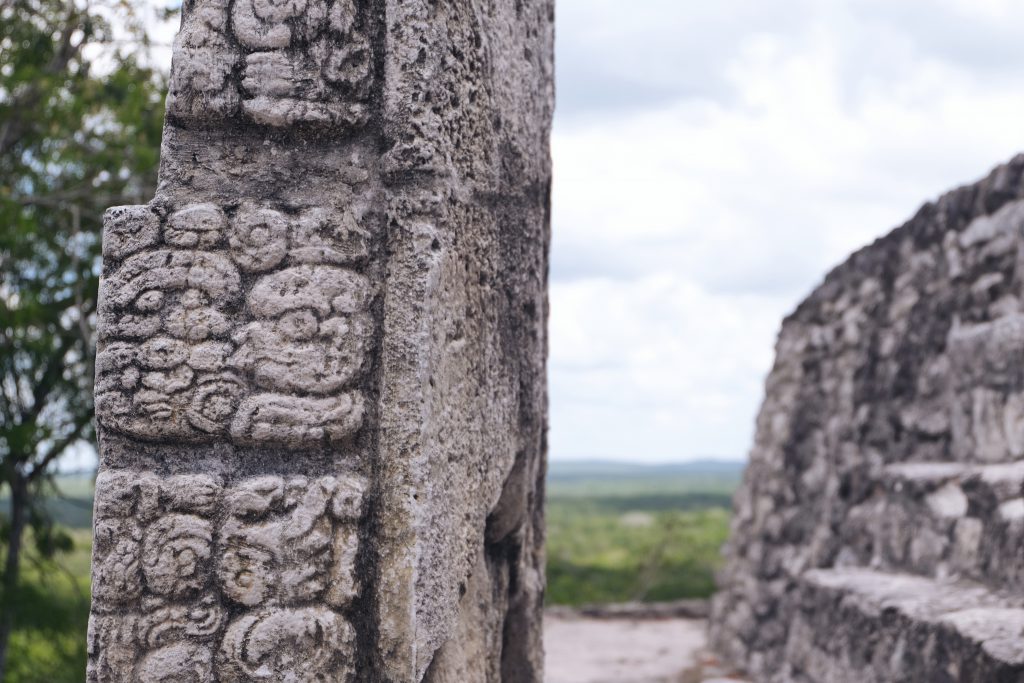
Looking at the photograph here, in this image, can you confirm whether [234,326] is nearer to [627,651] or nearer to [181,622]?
[181,622]

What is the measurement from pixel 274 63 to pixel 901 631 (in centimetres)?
272

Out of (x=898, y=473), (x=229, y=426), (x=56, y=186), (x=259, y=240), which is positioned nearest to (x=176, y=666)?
(x=229, y=426)

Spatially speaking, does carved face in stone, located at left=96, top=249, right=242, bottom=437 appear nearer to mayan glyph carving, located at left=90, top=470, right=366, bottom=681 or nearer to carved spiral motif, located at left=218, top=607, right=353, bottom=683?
mayan glyph carving, located at left=90, top=470, right=366, bottom=681

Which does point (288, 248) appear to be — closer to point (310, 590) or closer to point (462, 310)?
point (462, 310)

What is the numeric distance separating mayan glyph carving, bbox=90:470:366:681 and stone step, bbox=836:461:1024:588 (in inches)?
96.0

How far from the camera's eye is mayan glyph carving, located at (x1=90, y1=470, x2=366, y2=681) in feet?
5.14

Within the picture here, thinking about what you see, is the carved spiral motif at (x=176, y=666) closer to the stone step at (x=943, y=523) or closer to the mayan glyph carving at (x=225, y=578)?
the mayan glyph carving at (x=225, y=578)

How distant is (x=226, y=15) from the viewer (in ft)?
5.58

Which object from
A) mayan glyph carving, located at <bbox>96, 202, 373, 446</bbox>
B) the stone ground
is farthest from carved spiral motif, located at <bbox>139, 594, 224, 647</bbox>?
the stone ground

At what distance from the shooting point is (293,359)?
63.6 inches

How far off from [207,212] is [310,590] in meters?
0.62

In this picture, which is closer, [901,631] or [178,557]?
[178,557]

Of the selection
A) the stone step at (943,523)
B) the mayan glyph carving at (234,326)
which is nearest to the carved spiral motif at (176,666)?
the mayan glyph carving at (234,326)

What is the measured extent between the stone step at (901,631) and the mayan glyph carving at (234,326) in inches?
80.3
